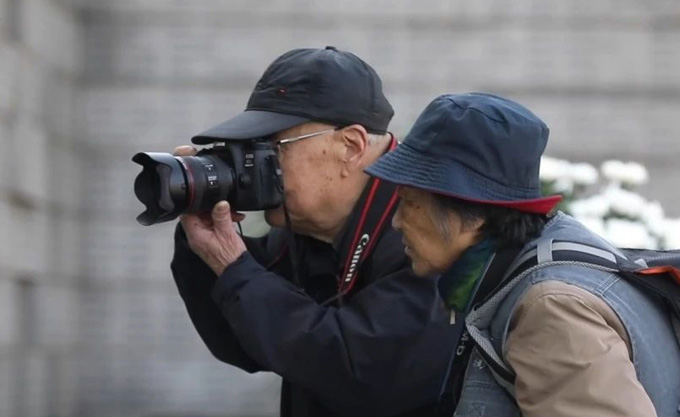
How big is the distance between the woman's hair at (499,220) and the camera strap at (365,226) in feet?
1.60

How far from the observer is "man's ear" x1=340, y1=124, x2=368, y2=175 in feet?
8.29

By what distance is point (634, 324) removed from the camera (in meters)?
1.87

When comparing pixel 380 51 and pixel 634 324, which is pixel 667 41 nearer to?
pixel 380 51

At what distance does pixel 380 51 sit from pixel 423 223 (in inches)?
187

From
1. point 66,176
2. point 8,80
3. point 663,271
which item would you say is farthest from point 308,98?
point 66,176

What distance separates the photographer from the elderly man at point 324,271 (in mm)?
2381

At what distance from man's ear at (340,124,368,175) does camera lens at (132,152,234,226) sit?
0.76 feet

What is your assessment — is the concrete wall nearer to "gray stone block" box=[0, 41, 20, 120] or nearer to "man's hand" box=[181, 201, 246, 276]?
"gray stone block" box=[0, 41, 20, 120]

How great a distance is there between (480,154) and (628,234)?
221cm

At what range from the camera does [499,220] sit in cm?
202

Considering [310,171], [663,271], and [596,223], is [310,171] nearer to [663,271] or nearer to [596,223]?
[663,271]

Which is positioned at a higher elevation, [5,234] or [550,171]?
[550,171]

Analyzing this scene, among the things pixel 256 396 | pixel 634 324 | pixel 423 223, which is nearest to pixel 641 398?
pixel 634 324

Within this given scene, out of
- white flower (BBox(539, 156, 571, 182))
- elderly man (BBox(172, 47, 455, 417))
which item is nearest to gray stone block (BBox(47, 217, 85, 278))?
white flower (BBox(539, 156, 571, 182))
